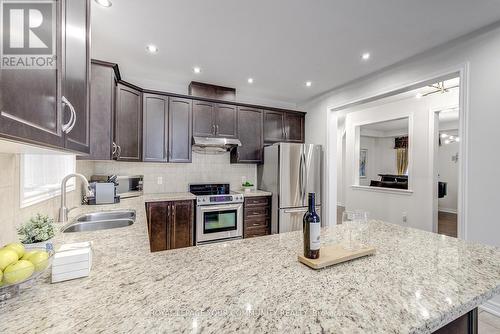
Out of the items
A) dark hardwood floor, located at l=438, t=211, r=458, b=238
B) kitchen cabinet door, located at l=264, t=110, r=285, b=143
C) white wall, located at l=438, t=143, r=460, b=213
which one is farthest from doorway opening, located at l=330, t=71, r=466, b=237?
kitchen cabinet door, located at l=264, t=110, r=285, b=143

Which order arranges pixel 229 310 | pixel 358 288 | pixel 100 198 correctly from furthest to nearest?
pixel 100 198 < pixel 358 288 < pixel 229 310

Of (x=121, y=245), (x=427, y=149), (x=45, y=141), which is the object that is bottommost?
(x=121, y=245)

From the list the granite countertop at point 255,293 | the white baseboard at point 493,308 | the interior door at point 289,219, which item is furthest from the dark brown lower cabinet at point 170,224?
the white baseboard at point 493,308

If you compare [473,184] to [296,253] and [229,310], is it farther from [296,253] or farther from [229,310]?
[229,310]

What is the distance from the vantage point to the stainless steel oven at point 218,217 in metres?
3.18

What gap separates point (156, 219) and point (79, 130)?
2.16 metres

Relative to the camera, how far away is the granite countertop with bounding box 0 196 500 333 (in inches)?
24.1

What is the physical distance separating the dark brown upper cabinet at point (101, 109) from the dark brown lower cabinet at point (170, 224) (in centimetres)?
95

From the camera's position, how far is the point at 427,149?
13.1 feet

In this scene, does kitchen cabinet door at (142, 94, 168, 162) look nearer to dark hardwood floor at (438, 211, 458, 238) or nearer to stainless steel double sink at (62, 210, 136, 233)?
stainless steel double sink at (62, 210, 136, 233)

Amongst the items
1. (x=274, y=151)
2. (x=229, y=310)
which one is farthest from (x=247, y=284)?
(x=274, y=151)

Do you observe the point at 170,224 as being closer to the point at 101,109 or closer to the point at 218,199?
the point at 218,199

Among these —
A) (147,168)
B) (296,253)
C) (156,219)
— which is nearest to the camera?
(296,253)

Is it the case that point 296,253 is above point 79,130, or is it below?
below
